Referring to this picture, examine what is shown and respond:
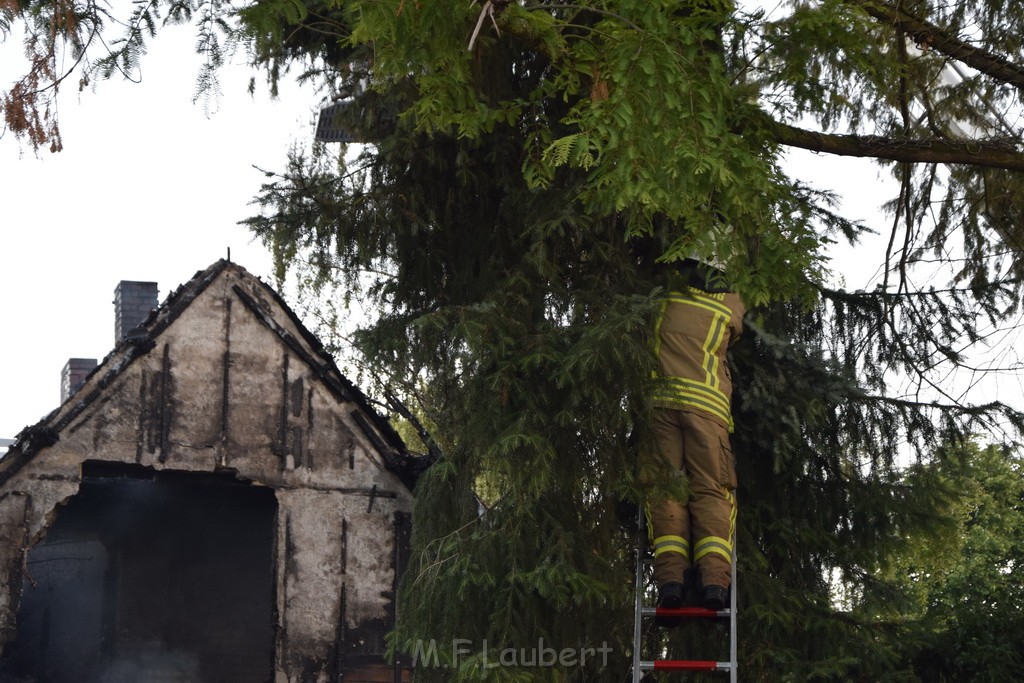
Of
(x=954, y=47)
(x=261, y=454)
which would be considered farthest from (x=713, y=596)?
(x=261, y=454)

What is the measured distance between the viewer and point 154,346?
35.5 ft

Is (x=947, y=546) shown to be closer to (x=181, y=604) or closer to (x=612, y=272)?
(x=612, y=272)

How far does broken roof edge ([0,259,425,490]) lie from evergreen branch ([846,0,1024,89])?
5587 mm

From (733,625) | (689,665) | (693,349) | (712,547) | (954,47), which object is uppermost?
(954,47)

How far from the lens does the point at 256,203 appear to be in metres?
8.30

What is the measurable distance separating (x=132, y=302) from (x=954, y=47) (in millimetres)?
10940

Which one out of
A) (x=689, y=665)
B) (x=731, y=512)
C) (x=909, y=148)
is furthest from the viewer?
(x=909, y=148)

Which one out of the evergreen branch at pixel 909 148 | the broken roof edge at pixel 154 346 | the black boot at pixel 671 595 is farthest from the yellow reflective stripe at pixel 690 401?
the broken roof edge at pixel 154 346

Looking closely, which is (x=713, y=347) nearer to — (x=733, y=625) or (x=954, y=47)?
(x=733, y=625)

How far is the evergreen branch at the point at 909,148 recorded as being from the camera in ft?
25.2

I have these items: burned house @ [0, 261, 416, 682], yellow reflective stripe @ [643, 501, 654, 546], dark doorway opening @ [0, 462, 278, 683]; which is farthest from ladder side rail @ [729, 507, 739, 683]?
dark doorway opening @ [0, 462, 278, 683]

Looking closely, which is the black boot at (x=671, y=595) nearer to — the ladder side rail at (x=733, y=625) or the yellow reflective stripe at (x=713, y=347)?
the ladder side rail at (x=733, y=625)

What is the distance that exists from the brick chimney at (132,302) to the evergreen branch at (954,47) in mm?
10551

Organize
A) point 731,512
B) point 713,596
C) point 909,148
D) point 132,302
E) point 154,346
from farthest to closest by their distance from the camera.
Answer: point 132,302, point 154,346, point 909,148, point 731,512, point 713,596
